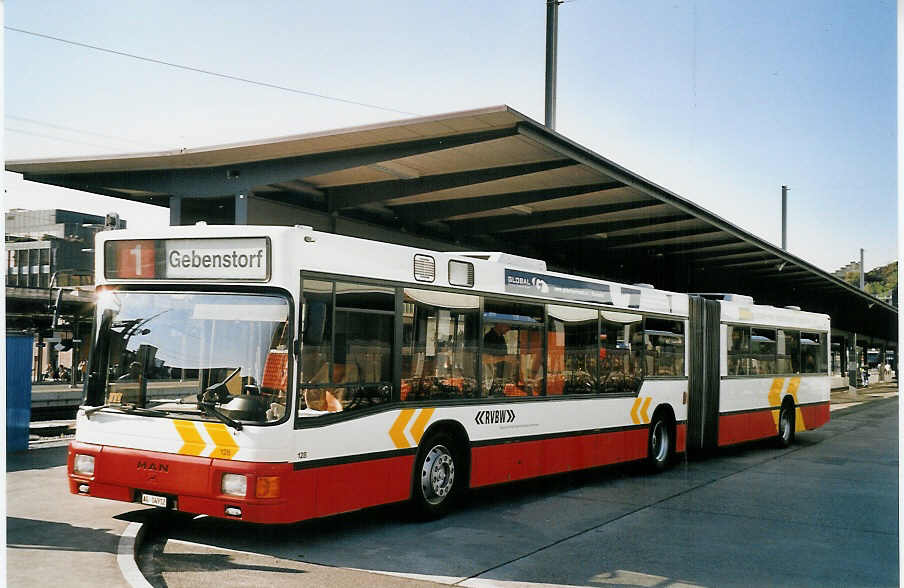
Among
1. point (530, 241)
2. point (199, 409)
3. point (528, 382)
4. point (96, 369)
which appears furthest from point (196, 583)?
point (530, 241)

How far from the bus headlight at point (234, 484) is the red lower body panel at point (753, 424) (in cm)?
1063

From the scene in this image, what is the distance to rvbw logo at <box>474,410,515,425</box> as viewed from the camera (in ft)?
32.1

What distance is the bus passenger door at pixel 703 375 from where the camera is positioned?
1473 centimetres

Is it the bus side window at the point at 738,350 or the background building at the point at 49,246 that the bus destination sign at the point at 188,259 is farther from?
the background building at the point at 49,246

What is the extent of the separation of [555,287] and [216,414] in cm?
535

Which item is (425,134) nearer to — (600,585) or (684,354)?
(684,354)

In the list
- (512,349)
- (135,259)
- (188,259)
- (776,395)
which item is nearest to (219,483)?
(188,259)

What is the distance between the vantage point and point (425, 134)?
514 inches

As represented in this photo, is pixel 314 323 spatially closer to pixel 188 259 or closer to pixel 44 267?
pixel 188 259

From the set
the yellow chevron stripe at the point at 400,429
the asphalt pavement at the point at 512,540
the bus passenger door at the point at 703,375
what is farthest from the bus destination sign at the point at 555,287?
the bus passenger door at the point at 703,375

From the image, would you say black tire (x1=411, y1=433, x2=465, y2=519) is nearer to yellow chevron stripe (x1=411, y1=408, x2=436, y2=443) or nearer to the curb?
yellow chevron stripe (x1=411, y1=408, x2=436, y2=443)

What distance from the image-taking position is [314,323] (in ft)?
24.5

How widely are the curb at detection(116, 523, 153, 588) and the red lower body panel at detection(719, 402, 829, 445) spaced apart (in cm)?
1087

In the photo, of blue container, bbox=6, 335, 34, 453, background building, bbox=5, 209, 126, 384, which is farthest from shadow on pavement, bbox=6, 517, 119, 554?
background building, bbox=5, 209, 126, 384
